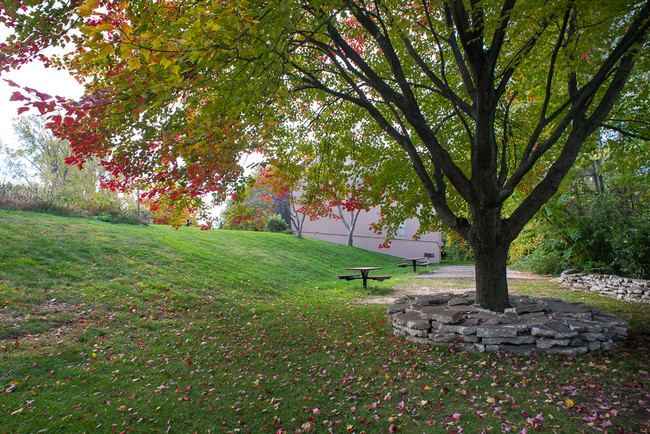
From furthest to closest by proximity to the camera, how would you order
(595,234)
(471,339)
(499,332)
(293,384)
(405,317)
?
(595,234), (405,317), (471,339), (499,332), (293,384)

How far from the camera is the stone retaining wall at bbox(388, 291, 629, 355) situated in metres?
4.53

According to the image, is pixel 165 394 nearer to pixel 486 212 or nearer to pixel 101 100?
pixel 101 100

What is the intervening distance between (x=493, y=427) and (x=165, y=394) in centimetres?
324

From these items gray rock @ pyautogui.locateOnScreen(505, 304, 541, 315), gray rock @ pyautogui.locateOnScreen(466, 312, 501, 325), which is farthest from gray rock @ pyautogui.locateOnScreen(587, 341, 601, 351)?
gray rock @ pyautogui.locateOnScreen(466, 312, 501, 325)

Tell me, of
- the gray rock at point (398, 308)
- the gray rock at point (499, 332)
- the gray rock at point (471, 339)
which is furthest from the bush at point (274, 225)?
the gray rock at point (499, 332)

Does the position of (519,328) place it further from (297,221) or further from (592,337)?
(297,221)

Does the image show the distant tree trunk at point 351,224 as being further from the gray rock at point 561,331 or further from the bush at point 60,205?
the gray rock at point 561,331

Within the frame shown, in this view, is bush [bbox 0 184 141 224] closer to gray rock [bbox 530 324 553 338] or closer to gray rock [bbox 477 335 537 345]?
gray rock [bbox 477 335 537 345]

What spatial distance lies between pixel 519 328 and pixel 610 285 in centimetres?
613

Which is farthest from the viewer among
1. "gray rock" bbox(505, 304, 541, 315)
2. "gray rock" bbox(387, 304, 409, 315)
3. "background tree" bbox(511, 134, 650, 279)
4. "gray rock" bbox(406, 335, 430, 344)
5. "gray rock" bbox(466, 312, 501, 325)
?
"background tree" bbox(511, 134, 650, 279)

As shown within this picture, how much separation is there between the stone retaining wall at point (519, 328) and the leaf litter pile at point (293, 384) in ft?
0.65

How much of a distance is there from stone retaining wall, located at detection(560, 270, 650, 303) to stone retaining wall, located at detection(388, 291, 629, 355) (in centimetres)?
358

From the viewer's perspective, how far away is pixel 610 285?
8797 mm

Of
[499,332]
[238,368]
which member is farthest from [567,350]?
[238,368]
